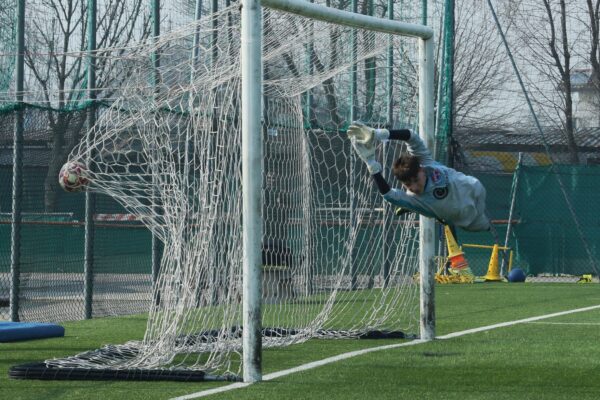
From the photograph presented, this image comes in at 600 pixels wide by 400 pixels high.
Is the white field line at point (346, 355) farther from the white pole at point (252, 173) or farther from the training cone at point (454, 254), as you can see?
the training cone at point (454, 254)

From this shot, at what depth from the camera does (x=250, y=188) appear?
8555 mm

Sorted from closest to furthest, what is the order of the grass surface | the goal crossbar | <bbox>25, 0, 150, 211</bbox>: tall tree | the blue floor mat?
1. the grass surface
2. the goal crossbar
3. the blue floor mat
4. <bbox>25, 0, 150, 211</bbox>: tall tree

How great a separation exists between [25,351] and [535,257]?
13844 millimetres

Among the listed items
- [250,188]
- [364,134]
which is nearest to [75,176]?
[250,188]

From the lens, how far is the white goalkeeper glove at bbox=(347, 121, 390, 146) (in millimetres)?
9438

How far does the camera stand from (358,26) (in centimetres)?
1074

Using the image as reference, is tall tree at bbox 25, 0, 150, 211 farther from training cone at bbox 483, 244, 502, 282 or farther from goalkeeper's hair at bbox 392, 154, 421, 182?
training cone at bbox 483, 244, 502, 282

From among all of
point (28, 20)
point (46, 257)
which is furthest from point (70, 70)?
point (46, 257)

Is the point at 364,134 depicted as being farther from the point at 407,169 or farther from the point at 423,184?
the point at 423,184

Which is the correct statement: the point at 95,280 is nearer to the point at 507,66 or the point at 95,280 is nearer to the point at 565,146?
the point at 507,66

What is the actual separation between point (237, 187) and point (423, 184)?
1.58 m

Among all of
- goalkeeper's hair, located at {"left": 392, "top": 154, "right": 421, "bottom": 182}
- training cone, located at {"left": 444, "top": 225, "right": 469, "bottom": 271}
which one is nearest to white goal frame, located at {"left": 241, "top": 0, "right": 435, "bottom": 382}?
goalkeeper's hair, located at {"left": 392, "top": 154, "right": 421, "bottom": 182}

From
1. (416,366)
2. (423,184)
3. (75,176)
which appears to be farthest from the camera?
(75,176)

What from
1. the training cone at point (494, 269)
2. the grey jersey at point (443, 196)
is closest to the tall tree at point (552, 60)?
the training cone at point (494, 269)
